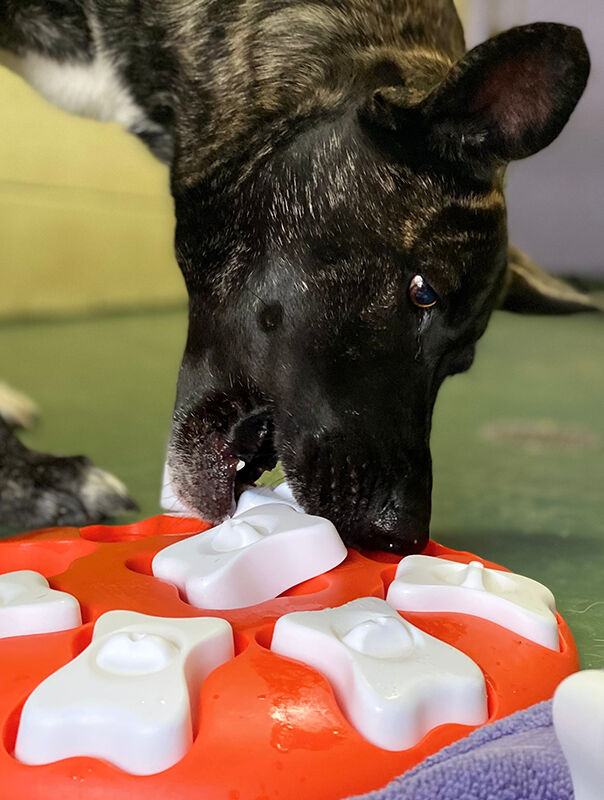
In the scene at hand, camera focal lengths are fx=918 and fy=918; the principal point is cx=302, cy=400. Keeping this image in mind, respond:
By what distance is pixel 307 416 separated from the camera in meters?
1.20

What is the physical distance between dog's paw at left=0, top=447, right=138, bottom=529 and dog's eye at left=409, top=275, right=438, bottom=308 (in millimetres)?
682

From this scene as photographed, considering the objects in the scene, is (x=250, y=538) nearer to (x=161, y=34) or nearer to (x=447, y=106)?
(x=447, y=106)

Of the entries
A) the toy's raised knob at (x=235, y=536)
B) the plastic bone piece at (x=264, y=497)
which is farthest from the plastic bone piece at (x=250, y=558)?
the plastic bone piece at (x=264, y=497)

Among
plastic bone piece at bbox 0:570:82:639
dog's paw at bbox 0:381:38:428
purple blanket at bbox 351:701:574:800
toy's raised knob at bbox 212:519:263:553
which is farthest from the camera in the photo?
dog's paw at bbox 0:381:38:428

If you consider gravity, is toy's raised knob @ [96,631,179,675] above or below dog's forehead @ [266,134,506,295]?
below

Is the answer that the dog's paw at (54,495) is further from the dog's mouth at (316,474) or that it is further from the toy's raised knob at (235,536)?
the toy's raised knob at (235,536)

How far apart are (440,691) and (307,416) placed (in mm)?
503

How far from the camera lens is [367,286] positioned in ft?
3.95

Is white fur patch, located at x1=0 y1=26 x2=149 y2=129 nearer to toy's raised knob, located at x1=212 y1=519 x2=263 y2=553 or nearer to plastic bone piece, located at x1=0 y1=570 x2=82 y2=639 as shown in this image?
toy's raised knob, located at x1=212 y1=519 x2=263 y2=553

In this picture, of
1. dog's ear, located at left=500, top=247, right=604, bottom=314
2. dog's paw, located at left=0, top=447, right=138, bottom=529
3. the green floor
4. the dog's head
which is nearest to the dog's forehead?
the dog's head

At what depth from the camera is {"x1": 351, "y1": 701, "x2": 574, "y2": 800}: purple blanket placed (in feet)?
2.11

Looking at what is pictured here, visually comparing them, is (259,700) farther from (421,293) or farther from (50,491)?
(50,491)

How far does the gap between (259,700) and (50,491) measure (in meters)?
0.92

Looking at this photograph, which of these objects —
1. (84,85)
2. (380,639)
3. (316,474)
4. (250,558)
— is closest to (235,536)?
(250,558)
